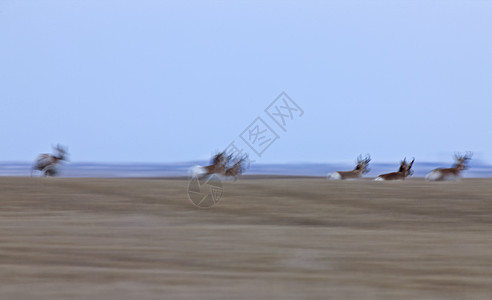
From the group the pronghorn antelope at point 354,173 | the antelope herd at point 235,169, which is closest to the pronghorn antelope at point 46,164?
the antelope herd at point 235,169

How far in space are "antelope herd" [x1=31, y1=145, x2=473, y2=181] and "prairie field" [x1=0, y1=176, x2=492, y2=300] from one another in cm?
203

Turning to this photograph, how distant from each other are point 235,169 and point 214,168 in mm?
545

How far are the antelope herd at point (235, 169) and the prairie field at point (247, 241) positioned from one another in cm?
203

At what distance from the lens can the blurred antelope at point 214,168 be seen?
1392 cm

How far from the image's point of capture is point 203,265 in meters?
6.30

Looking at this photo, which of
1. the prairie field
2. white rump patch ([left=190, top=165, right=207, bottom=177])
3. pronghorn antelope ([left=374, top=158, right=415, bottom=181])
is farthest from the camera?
pronghorn antelope ([left=374, top=158, right=415, bottom=181])

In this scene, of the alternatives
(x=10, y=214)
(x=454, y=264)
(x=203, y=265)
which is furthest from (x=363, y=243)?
(x=10, y=214)

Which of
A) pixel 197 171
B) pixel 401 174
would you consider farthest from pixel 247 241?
pixel 401 174

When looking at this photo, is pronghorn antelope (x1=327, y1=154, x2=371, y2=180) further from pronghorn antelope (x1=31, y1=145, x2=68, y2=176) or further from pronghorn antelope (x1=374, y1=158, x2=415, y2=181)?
pronghorn antelope (x1=31, y1=145, x2=68, y2=176)

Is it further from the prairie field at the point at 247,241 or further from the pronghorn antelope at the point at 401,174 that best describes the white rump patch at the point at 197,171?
the pronghorn antelope at the point at 401,174

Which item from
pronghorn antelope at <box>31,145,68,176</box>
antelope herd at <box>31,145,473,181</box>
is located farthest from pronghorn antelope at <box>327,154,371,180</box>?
pronghorn antelope at <box>31,145,68,176</box>

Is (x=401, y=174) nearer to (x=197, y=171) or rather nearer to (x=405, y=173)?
(x=405, y=173)

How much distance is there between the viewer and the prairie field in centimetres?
547

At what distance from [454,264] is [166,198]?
5.12 metres
